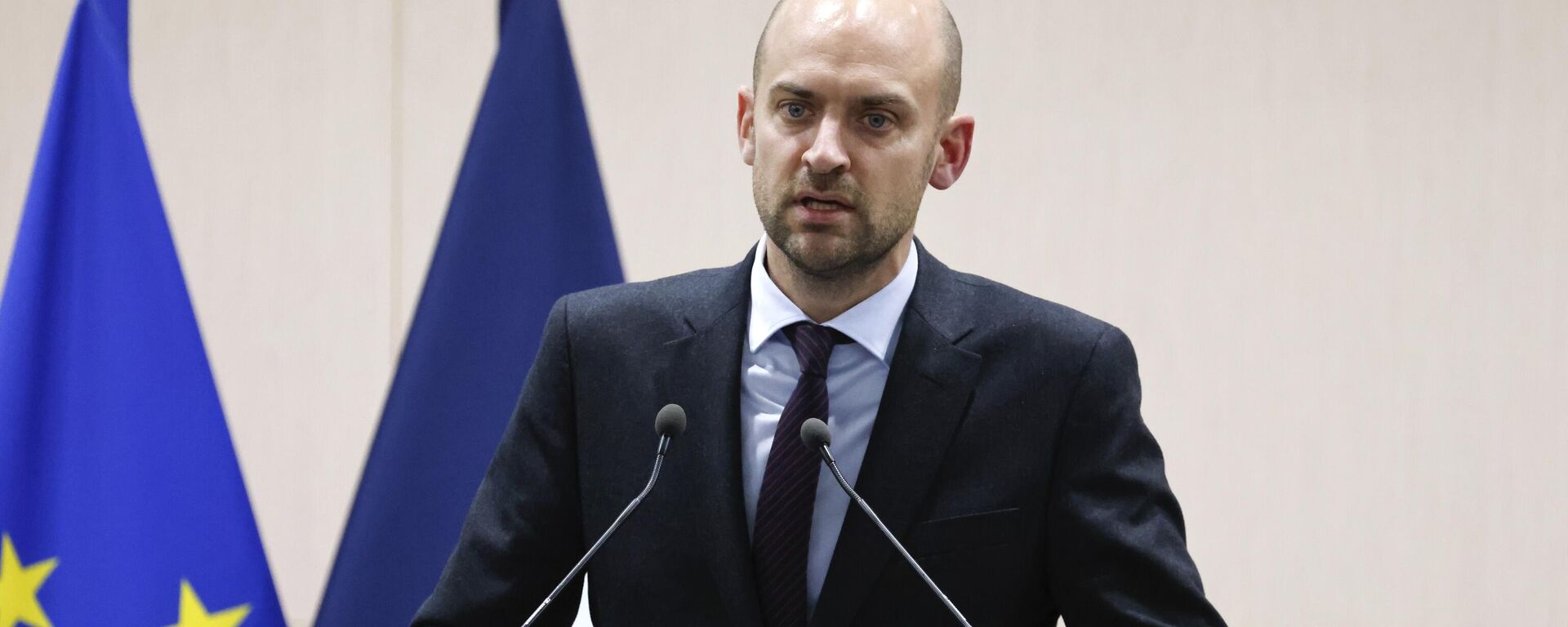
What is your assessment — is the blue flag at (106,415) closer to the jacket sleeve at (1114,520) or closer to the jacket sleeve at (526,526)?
the jacket sleeve at (526,526)

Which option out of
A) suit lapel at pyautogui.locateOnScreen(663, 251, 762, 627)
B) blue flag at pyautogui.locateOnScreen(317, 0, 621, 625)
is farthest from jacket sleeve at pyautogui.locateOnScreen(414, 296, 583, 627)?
blue flag at pyautogui.locateOnScreen(317, 0, 621, 625)

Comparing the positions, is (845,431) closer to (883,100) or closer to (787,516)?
(787,516)

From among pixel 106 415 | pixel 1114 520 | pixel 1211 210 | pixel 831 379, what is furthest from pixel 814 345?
pixel 1211 210

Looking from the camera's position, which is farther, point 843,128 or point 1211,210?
point 1211,210

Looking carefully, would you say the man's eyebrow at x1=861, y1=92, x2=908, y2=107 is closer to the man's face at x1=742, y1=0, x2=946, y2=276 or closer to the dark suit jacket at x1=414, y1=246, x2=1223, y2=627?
the man's face at x1=742, y1=0, x2=946, y2=276

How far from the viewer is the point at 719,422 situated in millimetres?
1477

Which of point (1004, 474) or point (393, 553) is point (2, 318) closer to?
point (393, 553)

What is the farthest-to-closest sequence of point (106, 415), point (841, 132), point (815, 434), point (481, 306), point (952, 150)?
1. point (481, 306)
2. point (106, 415)
3. point (952, 150)
4. point (841, 132)
5. point (815, 434)

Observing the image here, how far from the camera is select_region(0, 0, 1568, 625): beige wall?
10.2ft

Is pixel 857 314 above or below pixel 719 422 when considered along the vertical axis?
above

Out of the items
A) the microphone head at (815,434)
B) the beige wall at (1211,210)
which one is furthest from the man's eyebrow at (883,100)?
the beige wall at (1211,210)

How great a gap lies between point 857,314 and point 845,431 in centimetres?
12

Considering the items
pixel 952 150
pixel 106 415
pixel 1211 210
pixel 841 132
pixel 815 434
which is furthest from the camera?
pixel 1211 210

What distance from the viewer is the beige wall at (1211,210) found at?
3117 mm
